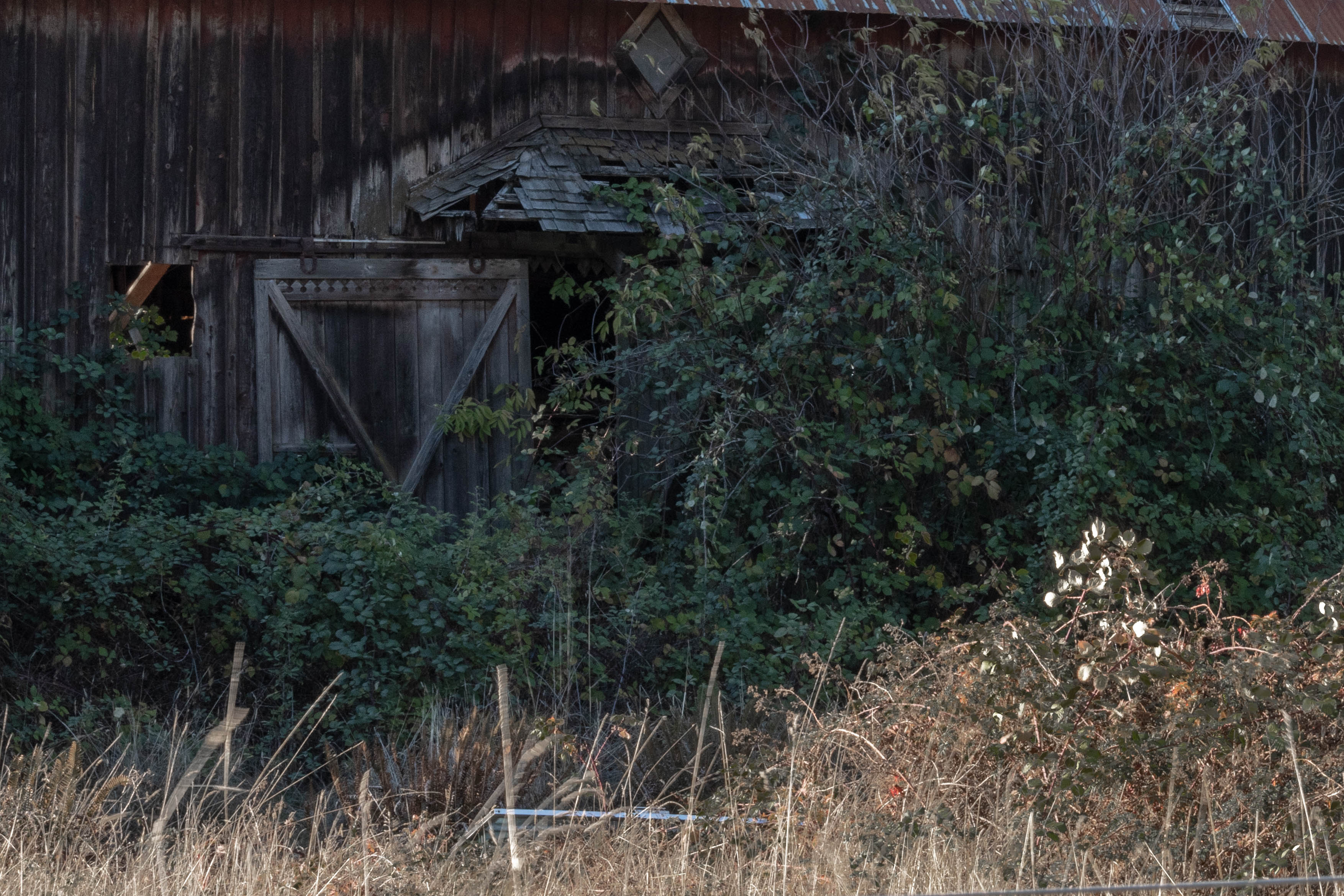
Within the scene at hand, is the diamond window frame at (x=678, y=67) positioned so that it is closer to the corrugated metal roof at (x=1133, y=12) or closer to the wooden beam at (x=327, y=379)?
the corrugated metal roof at (x=1133, y=12)

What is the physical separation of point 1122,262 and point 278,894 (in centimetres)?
607

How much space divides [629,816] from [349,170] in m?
6.23

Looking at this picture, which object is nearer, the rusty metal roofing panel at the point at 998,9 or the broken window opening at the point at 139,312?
the rusty metal roofing panel at the point at 998,9

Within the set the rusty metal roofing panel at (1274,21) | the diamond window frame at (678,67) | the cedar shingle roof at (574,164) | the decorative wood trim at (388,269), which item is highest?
the rusty metal roofing panel at (1274,21)

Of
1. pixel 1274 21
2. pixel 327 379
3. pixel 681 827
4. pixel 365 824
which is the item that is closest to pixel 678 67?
pixel 327 379

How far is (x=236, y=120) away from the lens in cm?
895

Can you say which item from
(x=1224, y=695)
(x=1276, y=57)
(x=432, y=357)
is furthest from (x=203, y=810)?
(x=1276, y=57)

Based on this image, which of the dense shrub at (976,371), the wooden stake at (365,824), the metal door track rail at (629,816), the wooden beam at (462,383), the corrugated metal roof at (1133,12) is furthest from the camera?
the wooden beam at (462,383)

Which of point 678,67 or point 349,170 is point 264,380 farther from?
point 678,67

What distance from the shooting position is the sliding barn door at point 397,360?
29.6 ft

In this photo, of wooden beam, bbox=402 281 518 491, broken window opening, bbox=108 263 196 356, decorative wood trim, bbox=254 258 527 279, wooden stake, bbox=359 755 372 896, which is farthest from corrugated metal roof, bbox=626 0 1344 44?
wooden stake, bbox=359 755 372 896

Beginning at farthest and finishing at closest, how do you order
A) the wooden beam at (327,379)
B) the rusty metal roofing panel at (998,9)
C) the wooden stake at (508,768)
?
the wooden beam at (327,379)
the rusty metal roofing panel at (998,9)
the wooden stake at (508,768)

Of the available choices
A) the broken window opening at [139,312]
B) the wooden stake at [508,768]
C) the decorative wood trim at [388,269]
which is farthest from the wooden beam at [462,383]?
the wooden stake at [508,768]

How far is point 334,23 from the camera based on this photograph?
9117 millimetres
